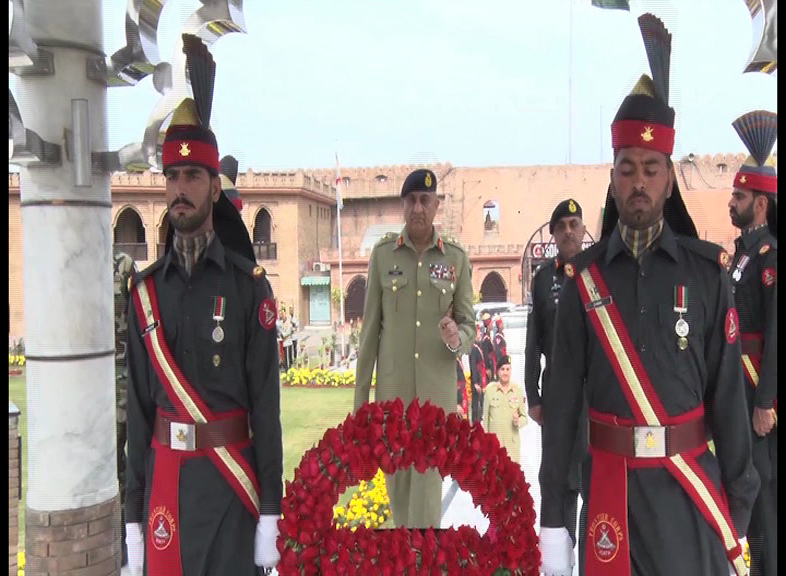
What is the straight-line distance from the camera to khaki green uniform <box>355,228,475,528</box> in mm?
3287

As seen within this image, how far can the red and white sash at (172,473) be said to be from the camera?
7.12ft

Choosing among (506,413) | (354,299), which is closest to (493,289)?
(506,413)

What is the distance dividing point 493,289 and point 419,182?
10.0 feet

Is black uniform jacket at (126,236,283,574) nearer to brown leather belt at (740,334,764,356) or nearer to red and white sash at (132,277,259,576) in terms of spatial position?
red and white sash at (132,277,259,576)

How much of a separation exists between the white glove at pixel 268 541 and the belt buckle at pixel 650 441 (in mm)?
1155

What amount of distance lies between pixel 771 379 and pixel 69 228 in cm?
318

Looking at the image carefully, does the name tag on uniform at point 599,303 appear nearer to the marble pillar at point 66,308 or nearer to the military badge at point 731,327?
the military badge at point 731,327

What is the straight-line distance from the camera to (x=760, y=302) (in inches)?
128

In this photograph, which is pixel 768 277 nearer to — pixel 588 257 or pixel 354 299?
pixel 588 257

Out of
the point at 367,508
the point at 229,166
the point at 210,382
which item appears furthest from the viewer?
the point at 367,508

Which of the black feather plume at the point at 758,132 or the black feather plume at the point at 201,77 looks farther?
the black feather plume at the point at 758,132

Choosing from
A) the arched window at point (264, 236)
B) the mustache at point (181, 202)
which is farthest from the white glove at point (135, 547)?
the arched window at point (264, 236)

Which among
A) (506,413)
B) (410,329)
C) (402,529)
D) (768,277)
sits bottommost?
(506,413)

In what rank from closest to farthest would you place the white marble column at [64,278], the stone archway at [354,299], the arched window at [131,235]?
the white marble column at [64,278], the arched window at [131,235], the stone archway at [354,299]
